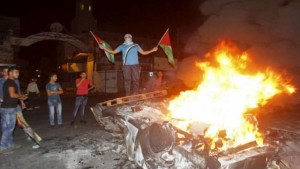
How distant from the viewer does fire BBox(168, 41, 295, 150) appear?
4742 mm

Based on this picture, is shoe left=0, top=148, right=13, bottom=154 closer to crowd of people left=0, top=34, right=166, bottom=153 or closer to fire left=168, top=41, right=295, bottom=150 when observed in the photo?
crowd of people left=0, top=34, right=166, bottom=153

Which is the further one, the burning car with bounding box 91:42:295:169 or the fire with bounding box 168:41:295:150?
the fire with bounding box 168:41:295:150

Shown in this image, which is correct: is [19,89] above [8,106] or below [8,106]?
above

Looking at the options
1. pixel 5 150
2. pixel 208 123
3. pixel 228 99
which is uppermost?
pixel 228 99

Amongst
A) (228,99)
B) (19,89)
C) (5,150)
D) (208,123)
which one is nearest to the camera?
(208,123)

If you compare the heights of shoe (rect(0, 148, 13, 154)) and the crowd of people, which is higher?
the crowd of people

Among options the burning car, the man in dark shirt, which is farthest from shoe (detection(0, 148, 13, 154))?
the burning car

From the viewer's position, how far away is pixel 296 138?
7.34 m

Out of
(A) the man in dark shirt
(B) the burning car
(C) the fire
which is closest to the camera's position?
(B) the burning car

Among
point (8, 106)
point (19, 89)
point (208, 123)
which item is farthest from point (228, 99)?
point (19, 89)

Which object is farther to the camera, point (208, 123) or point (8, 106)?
point (8, 106)

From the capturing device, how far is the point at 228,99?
550cm

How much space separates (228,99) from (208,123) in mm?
1133

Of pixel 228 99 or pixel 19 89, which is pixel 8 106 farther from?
pixel 228 99
